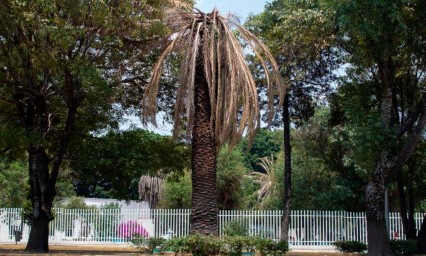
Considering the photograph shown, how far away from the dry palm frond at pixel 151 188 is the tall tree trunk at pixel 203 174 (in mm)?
26061

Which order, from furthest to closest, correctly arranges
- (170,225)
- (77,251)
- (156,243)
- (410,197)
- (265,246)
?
1. (170,225)
2. (410,197)
3. (77,251)
4. (156,243)
5. (265,246)

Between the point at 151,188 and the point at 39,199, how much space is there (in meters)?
21.5

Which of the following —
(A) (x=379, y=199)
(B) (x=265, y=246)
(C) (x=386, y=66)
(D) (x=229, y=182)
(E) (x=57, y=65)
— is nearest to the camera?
(B) (x=265, y=246)

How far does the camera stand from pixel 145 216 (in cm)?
2872

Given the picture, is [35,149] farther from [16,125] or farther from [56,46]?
[56,46]

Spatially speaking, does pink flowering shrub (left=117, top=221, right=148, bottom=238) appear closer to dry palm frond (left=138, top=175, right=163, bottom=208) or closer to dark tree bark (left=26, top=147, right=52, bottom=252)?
dark tree bark (left=26, top=147, right=52, bottom=252)

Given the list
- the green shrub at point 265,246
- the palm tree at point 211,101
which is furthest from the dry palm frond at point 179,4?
the green shrub at point 265,246

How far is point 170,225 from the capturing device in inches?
1119

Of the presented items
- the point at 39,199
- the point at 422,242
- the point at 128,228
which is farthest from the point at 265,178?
the point at 39,199

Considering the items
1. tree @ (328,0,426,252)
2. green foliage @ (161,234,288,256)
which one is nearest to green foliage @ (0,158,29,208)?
tree @ (328,0,426,252)

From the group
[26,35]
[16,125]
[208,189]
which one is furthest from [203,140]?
[16,125]

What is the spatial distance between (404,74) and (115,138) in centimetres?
1062

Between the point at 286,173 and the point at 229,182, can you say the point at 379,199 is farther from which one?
the point at 229,182

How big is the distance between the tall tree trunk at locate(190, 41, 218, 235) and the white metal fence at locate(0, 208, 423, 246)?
38.5 feet
